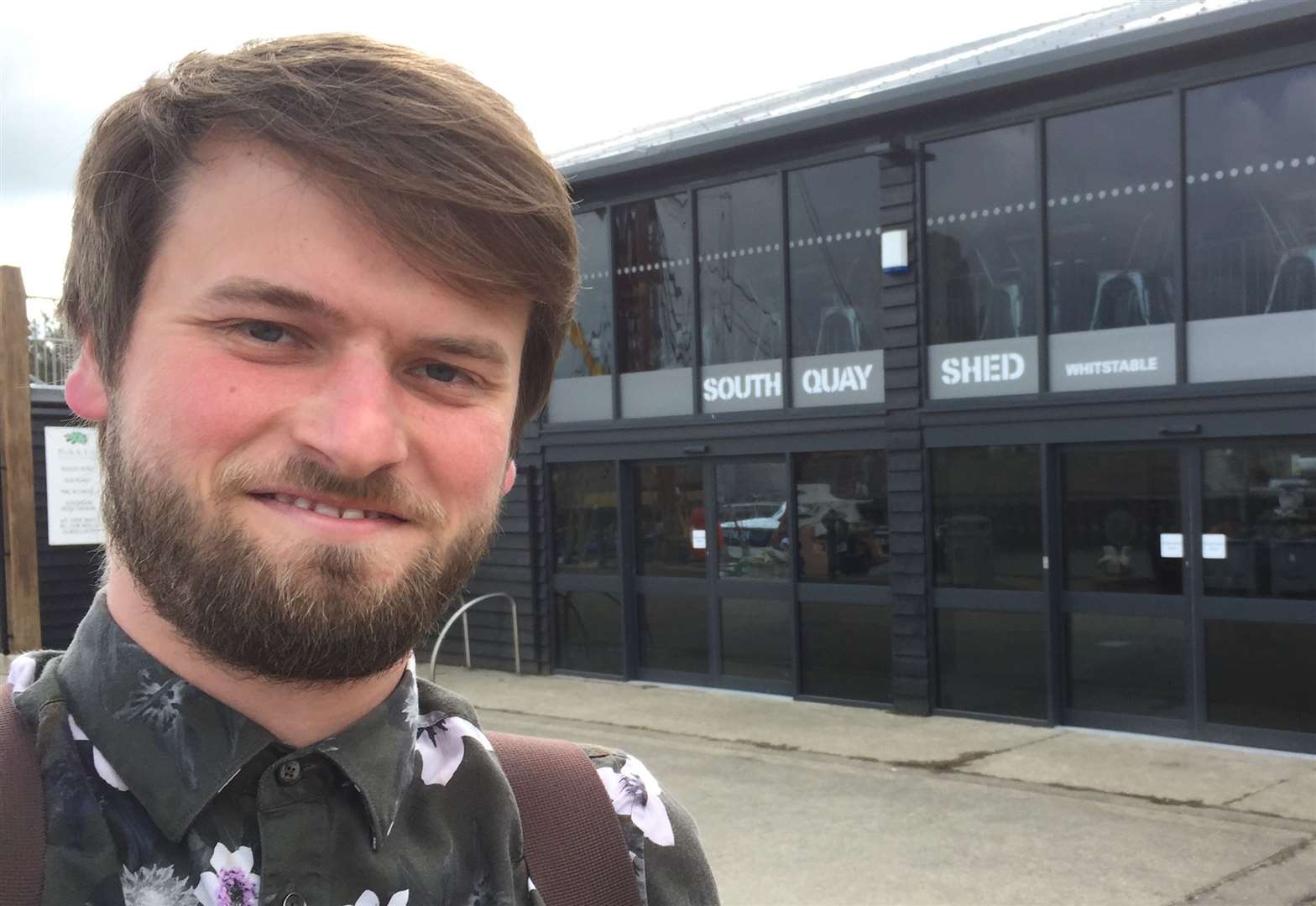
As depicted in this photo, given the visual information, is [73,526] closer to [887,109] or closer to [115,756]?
[887,109]

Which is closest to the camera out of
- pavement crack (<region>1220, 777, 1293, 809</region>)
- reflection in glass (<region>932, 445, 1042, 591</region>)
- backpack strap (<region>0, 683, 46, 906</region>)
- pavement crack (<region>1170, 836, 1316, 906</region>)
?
backpack strap (<region>0, 683, 46, 906</region>)

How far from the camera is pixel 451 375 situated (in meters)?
1.26

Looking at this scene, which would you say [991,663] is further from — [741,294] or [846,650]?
[741,294]

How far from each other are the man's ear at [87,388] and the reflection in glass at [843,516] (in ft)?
28.7

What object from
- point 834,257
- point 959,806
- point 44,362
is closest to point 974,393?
point 834,257

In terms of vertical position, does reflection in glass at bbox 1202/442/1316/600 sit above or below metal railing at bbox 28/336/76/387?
below

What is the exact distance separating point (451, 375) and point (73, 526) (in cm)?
993

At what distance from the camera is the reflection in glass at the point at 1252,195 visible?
783 centimetres

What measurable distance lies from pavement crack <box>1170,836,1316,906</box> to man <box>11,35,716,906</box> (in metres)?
5.06

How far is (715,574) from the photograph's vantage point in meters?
10.9

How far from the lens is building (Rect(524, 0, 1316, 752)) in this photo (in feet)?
26.2

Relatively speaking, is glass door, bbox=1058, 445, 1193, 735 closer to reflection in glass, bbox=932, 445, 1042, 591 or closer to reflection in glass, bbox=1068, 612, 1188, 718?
reflection in glass, bbox=1068, 612, 1188, 718

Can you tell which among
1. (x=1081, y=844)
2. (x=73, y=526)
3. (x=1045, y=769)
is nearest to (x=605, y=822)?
(x=1081, y=844)

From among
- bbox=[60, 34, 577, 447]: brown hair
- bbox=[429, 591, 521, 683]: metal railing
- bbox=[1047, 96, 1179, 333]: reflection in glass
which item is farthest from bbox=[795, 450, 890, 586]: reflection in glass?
bbox=[60, 34, 577, 447]: brown hair
